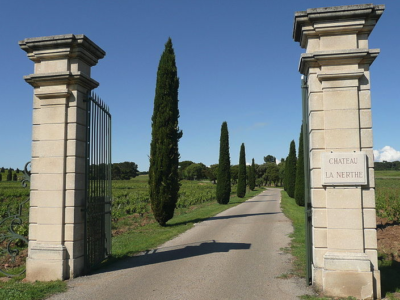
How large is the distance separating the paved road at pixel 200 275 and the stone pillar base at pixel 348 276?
46 centimetres

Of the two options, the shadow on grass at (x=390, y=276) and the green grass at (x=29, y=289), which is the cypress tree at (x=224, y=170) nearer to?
the shadow on grass at (x=390, y=276)

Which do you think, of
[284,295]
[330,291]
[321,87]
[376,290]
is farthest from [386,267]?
[321,87]

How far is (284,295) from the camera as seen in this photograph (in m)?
5.29

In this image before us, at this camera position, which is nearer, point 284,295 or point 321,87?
point 284,295

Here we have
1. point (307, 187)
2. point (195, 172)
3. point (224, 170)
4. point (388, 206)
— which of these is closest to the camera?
point (307, 187)

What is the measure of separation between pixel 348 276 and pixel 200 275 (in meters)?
2.64

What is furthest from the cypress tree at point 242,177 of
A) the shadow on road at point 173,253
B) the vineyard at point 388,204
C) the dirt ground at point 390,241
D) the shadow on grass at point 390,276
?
the shadow on grass at point 390,276

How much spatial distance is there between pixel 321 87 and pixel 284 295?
11.3 feet

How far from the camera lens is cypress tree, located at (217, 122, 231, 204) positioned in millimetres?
27938

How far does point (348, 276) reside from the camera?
17.0 feet

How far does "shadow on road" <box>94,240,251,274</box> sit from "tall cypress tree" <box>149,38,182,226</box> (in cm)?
483

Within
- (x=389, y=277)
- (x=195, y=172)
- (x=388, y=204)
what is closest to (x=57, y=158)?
(x=389, y=277)

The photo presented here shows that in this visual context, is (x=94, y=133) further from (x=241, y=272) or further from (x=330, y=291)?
(x=330, y=291)

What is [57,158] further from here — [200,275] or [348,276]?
[348,276]
